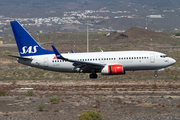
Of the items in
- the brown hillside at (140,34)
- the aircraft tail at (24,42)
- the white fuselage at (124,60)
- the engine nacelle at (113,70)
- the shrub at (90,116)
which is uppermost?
the brown hillside at (140,34)

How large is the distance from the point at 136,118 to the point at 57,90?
14.0 metres

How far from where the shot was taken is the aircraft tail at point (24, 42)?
4056 cm

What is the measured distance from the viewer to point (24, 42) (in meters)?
40.9

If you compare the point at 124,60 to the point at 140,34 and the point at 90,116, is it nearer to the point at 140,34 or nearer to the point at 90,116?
the point at 90,116

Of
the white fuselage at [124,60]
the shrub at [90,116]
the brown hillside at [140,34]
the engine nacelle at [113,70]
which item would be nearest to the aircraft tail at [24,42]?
the white fuselage at [124,60]

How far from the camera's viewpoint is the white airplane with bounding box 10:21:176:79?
39.2 m

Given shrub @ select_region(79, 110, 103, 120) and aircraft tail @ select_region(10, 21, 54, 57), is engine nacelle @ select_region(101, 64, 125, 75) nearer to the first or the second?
aircraft tail @ select_region(10, 21, 54, 57)

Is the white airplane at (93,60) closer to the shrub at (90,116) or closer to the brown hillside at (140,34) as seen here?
the shrub at (90,116)

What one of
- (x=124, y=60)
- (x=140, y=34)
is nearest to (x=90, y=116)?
(x=124, y=60)

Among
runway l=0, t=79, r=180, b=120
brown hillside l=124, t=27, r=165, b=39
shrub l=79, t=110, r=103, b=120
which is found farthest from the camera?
brown hillside l=124, t=27, r=165, b=39

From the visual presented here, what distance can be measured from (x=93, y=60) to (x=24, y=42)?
9.97 meters

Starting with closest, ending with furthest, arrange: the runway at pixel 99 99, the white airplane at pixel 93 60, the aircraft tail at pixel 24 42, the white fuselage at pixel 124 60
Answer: the runway at pixel 99 99 < the white airplane at pixel 93 60 < the white fuselage at pixel 124 60 < the aircraft tail at pixel 24 42

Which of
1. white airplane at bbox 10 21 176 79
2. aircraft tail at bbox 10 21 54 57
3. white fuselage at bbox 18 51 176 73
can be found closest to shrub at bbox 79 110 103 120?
white airplane at bbox 10 21 176 79

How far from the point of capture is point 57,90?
32.6 metres
